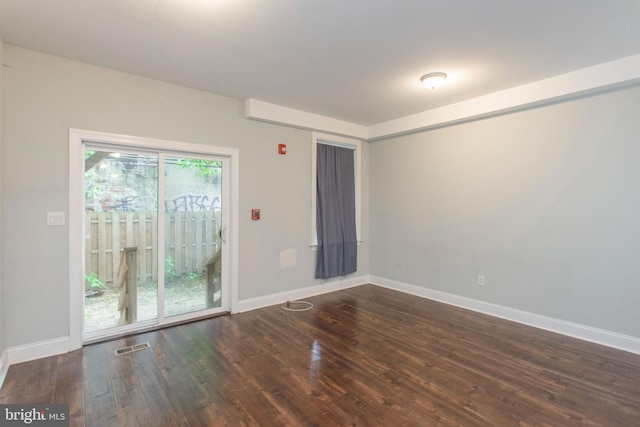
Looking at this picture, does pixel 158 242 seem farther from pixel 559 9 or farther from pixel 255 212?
pixel 559 9

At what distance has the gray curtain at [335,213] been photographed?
4898 mm

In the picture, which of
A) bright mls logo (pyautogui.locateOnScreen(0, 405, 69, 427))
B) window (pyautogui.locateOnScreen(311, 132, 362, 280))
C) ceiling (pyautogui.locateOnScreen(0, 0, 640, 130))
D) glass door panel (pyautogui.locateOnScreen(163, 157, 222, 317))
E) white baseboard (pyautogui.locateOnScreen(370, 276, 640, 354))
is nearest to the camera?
bright mls logo (pyautogui.locateOnScreen(0, 405, 69, 427))

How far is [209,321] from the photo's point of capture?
146 inches

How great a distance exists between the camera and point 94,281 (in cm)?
322

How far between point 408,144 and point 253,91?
8.31 ft

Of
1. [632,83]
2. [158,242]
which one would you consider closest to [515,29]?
[632,83]

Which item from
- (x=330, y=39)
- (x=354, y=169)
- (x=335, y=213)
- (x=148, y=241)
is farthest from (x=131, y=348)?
(x=354, y=169)

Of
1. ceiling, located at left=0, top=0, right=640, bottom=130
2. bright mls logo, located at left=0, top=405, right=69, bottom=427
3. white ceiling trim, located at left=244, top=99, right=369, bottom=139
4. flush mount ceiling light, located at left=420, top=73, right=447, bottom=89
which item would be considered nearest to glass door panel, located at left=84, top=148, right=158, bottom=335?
ceiling, located at left=0, top=0, right=640, bottom=130

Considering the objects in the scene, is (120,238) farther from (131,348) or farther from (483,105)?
(483,105)

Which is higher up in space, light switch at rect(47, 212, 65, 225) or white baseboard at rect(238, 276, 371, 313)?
light switch at rect(47, 212, 65, 225)

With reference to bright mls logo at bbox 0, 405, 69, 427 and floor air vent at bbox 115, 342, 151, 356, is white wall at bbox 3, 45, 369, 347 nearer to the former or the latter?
floor air vent at bbox 115, 342, 151, 356

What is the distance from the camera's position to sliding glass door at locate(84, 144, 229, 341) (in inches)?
127

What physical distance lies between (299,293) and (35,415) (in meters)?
3.03

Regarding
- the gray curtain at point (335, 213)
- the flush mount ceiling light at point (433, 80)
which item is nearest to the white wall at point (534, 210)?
the gray curtain at point (335, 213)
